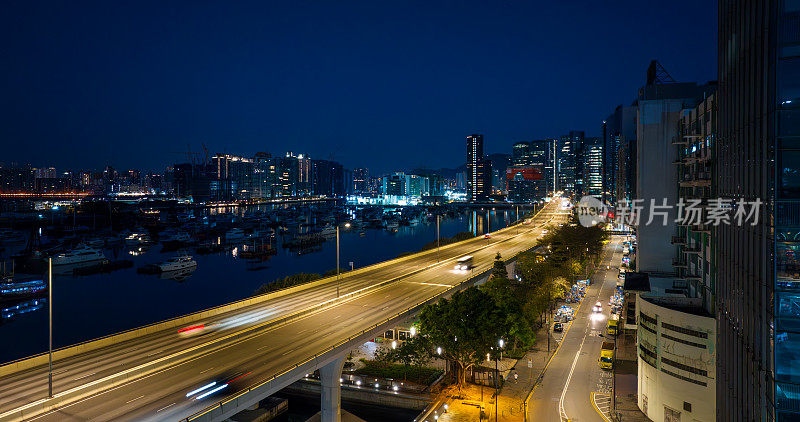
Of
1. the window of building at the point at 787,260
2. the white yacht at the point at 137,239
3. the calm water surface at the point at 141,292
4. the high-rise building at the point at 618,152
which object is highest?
the high-rise building at the point at 618,152

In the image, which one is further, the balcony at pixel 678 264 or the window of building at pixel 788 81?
the balcony at pixel 678 264

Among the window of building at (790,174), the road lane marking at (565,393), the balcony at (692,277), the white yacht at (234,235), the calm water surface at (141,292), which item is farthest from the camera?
the white yacht at (234,235)

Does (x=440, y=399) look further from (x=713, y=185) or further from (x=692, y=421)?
(x=713, y=185)

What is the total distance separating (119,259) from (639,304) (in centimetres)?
9100

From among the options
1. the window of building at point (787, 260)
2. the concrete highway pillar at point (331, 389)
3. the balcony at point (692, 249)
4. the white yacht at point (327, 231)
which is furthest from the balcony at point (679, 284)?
the white yacht at point (327, 231)

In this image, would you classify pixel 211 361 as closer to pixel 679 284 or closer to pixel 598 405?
pixel 598 405

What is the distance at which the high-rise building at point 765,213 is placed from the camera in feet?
39.4

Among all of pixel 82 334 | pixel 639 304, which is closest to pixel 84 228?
pixel 82 334

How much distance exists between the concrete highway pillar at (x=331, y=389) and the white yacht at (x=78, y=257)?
74.7m

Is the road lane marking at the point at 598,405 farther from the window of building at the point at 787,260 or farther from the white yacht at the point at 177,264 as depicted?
the white yacht at the point at 177,264

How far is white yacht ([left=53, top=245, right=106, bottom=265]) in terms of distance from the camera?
77375mm

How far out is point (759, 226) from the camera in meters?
13.1

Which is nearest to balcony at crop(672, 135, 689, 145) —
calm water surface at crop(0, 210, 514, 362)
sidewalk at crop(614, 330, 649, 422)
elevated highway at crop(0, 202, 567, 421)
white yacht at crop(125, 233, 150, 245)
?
sidewalk at crop(614, 330, 649, 422)

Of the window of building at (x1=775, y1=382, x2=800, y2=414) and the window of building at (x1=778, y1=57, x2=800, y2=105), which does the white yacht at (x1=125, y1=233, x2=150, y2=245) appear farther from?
the window of building at (x1=778, y1=57, x2=800, y2=105)
